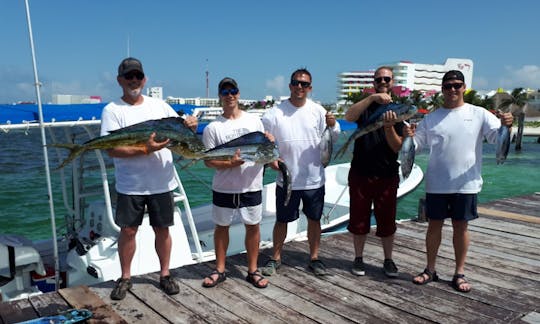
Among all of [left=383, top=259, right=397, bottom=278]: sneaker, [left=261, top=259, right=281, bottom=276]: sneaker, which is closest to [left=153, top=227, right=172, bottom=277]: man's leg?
[left=261, top=259, right=281, bottom=276]: sneaker

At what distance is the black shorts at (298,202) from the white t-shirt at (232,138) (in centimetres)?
43

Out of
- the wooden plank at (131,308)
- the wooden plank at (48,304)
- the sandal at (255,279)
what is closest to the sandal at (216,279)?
the sandal at (255,279)

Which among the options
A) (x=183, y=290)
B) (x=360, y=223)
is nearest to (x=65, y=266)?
(x=183, y=290)

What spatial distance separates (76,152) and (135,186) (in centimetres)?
54

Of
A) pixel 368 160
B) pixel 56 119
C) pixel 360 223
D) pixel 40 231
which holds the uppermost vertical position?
pixel 56 119

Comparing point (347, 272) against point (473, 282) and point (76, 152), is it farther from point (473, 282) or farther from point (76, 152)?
point (76, 152)

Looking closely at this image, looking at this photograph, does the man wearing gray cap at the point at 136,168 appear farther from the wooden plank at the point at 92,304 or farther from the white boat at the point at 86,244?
the white boat at the point at 86,244

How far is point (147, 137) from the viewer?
325 centimetres

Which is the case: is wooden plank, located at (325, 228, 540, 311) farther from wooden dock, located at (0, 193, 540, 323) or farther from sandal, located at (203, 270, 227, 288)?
sandal, located at (203, 270, 227, 288)

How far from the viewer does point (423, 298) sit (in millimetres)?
3717

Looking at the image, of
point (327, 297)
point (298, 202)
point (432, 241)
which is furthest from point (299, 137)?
point (432, 241)

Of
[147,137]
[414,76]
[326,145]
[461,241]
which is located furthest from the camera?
[414,76]

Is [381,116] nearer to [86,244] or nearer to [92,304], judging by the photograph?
[92,304]

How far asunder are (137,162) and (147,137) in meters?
0.31
